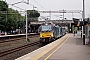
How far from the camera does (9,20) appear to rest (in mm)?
70000

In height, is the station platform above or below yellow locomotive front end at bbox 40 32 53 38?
below

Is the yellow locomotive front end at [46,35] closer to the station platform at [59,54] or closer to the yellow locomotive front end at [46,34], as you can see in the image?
the yellow locomotive front end at [46,34]

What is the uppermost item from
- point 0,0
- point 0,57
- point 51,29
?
point 0,0

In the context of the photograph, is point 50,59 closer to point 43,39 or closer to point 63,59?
point 63,59

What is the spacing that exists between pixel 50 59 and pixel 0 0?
194 feet

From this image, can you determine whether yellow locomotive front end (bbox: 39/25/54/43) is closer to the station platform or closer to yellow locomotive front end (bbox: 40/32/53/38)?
yellow locomotive front end (bbox: 40/32/53/38)

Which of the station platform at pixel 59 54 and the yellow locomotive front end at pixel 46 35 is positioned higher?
the yellow locomotive front end at pixel 46 35

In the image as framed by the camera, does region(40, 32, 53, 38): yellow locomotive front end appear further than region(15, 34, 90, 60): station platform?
Yes

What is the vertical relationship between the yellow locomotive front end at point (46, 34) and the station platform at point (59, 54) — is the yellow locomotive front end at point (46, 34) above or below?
above

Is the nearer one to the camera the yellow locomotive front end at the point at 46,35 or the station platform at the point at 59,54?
the station platform at the point at 59,54

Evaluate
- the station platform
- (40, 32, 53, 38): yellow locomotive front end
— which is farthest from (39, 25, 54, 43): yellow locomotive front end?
the station platform

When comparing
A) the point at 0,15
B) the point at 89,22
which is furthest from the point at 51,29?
the point at 0,15

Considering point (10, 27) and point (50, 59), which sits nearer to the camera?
point (50, 59)

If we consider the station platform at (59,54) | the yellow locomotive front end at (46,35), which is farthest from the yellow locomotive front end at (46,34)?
the station platform at (59,54)
